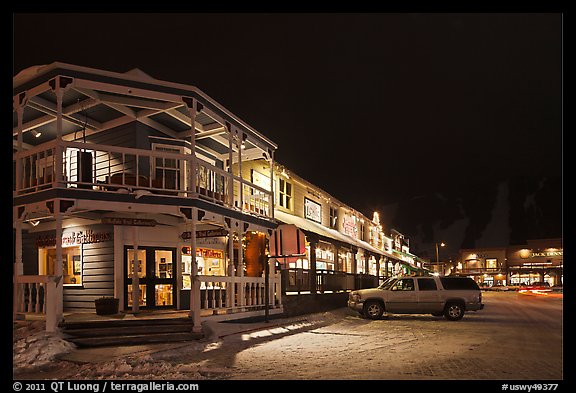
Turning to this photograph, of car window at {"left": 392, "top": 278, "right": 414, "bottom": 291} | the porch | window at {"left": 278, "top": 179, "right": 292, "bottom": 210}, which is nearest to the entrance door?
the porch

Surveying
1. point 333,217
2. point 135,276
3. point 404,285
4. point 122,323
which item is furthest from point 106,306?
point 333,217

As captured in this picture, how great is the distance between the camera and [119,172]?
55.5ft

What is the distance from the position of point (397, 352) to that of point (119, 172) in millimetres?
10185

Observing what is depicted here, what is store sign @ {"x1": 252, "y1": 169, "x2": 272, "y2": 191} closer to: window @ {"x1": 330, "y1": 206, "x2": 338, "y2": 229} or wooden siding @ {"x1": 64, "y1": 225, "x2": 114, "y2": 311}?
wooden siding @ {"x1": 64, "y1": 225, "x2": 114, "y2": 311}

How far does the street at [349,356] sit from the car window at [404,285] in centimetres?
355

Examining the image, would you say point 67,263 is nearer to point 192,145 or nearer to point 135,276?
point 135,276

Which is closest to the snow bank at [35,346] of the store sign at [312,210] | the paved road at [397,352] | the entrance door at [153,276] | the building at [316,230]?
the paved road at [397,352]

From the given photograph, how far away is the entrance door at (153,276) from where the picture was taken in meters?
16.9

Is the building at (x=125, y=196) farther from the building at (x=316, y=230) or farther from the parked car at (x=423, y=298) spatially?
the parked car at (x=423, y=298)

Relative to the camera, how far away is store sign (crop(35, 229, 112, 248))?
1683 cm

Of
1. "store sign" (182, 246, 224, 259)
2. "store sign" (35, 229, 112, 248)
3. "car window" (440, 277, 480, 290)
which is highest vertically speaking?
"store sign" (35, 229, 112, 248)

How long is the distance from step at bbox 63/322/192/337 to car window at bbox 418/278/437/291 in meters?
10.6
